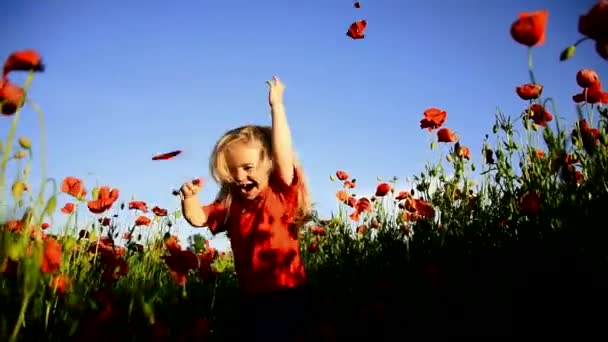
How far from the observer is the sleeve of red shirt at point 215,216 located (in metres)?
2.36

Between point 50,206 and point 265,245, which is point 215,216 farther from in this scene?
point 50,206

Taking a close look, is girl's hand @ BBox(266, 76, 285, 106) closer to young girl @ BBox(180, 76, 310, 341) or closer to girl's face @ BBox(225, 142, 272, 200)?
young girl @ BBox(180, 76, 310, 341)

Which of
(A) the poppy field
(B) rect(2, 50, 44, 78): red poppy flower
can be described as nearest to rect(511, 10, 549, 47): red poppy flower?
(A) the poppy field

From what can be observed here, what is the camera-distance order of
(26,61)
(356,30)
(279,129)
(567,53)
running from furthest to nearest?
(356,30) → (279,129) → (567,53) → (26,61)

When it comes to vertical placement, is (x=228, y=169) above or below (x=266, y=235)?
above

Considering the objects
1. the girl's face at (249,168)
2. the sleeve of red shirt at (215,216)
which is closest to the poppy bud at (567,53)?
the girl's face at (249,168)

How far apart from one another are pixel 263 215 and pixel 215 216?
0.28m

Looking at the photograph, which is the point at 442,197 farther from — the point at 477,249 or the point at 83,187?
the point at 83,187

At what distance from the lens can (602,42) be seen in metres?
1.66

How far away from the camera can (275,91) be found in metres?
2.08

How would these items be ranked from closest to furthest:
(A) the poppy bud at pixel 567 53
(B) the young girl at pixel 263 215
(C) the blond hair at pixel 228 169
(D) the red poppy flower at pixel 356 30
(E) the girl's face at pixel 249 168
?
(A) the poppy bud at pixel 567 53 → (B) the young girl at pixel 263 215 → (E) the girl's face at pixel 249 168 → (C) the blond hair at pixel 228 169 → (D) the red poppy flower at pixel 356 30

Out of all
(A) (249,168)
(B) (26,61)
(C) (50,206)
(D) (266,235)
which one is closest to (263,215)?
(D) (266,235)

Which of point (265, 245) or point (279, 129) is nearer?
point (279, 129)

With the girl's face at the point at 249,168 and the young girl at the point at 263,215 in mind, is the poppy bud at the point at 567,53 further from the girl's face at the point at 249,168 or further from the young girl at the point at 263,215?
the girl's face at the point at 249,168
